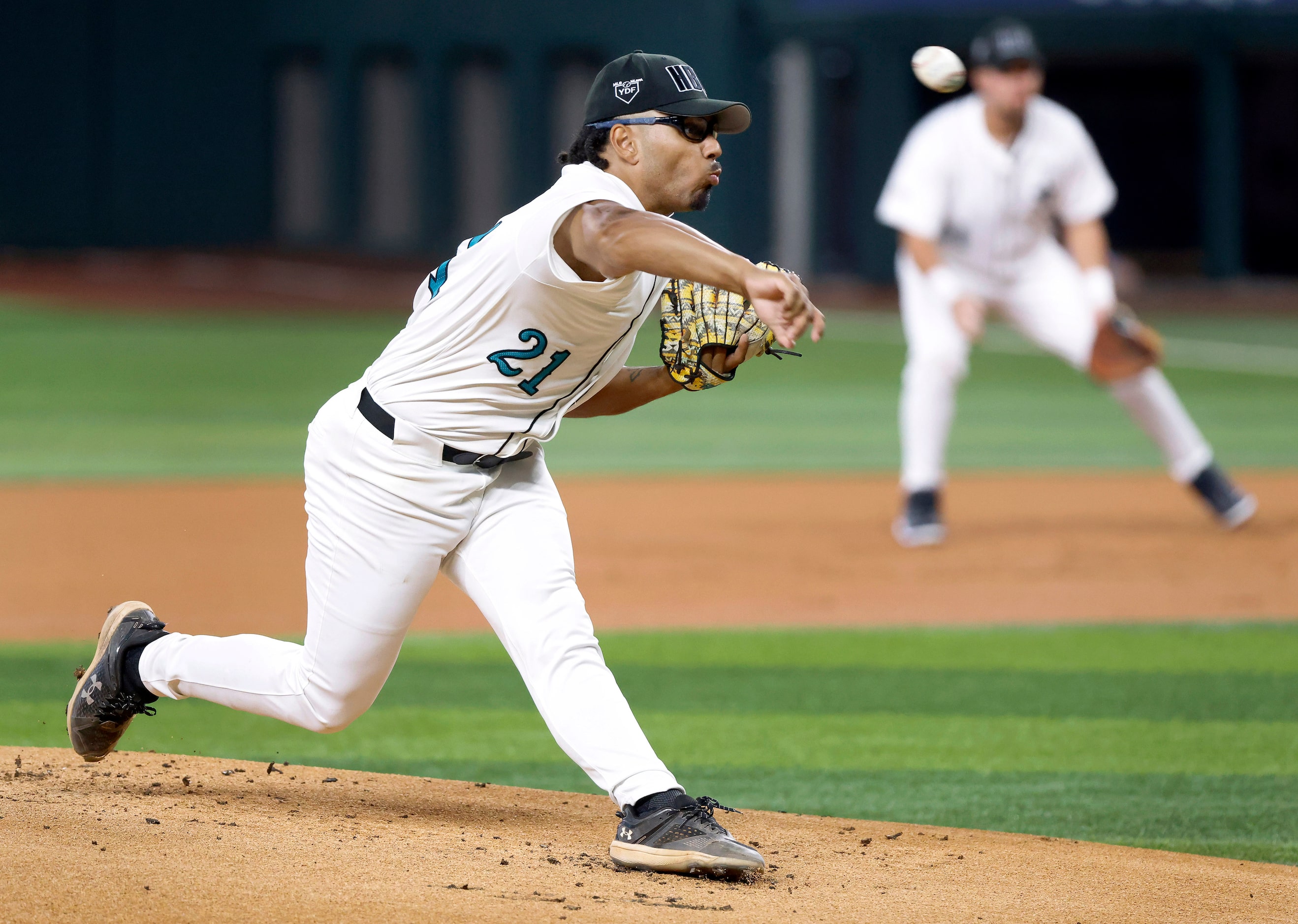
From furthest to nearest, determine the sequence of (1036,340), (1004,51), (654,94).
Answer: (1036,340) < (1004,51) < (654,94)

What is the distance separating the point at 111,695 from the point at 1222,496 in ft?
20.6

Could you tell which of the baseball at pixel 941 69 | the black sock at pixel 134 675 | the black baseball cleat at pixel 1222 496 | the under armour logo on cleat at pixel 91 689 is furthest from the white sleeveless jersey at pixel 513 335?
the black baseball cleat at pixel 1222 496

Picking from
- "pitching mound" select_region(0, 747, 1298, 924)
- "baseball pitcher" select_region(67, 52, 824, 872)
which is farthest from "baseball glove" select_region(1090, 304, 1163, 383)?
"baseball pitcher" select_region(67, 52, 824, 872)

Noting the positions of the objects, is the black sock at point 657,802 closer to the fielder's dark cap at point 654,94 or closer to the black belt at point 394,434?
the black belt at point 394,434

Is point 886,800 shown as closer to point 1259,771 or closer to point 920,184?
point 1259,771

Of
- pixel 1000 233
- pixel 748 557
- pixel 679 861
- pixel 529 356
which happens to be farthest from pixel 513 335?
pixel 1000 233

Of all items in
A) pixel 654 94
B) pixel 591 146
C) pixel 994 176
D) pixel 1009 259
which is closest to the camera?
pixel 654 94

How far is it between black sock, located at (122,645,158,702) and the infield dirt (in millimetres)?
2645

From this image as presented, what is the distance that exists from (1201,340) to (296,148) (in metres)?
18.0

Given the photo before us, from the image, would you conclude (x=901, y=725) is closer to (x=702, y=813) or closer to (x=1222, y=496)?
(x=702, y=813)

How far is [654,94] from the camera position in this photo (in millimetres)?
3557

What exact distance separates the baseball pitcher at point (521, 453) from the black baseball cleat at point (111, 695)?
0.80ft

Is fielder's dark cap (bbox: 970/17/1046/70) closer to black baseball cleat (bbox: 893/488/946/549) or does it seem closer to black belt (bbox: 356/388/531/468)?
black baseball cleat (bbox: 893/488/946/549)

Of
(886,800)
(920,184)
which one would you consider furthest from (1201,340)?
(886,800)
